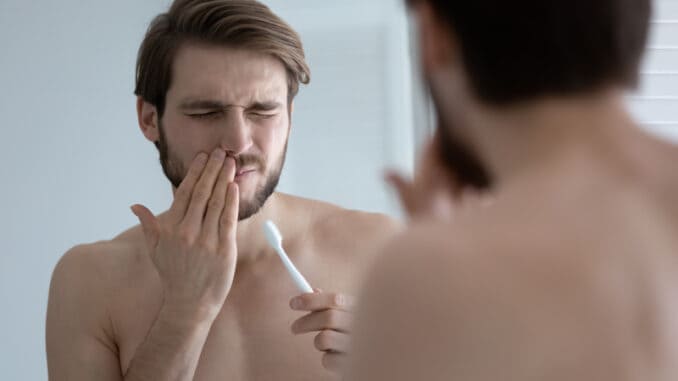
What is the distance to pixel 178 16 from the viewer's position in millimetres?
1410

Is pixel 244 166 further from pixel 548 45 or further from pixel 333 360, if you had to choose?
pixel 548 45

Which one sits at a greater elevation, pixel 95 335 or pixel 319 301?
pixel 319 301

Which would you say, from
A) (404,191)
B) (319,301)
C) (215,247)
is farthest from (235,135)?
(404,191)

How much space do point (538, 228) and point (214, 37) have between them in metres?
1.00

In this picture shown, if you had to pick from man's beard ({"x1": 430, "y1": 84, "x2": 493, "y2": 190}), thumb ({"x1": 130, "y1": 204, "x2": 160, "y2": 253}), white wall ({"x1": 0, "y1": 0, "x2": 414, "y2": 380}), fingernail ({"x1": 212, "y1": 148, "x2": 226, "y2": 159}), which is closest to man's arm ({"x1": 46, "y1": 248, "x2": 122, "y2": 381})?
thumb ({"x1": 130, "y1": 204, "x2": 160, "y2": 253})

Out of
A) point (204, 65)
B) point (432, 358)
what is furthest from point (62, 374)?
point (432, 358)

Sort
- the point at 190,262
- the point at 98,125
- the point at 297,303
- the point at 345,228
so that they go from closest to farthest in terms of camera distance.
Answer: the point at 297,303 < the point at 190,262 < the point at 345,228 < the point at 98,125

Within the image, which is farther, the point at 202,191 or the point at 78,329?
the point at 78,329

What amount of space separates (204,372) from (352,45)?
1.00m


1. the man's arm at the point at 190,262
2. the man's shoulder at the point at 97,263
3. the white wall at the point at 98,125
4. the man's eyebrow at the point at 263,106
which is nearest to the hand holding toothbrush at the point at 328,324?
the man's arm at the point at 190,262

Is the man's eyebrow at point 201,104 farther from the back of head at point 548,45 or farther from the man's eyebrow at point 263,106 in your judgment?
the back of head at point 548,45

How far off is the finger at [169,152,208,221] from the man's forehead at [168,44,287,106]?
0.35 feet

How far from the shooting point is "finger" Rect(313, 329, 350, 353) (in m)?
1.12

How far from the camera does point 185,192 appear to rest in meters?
1.27
